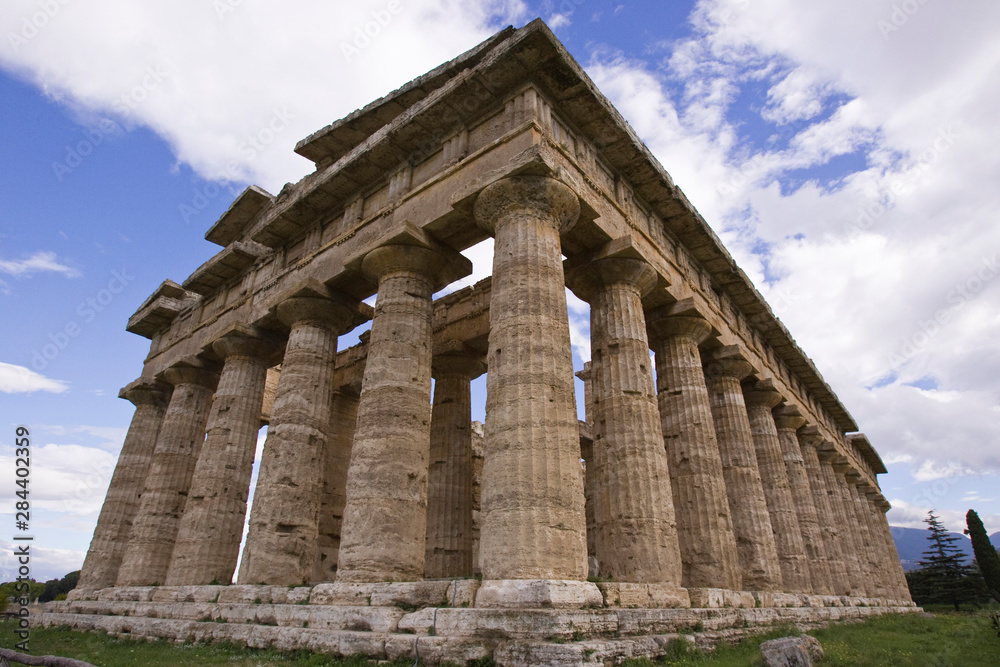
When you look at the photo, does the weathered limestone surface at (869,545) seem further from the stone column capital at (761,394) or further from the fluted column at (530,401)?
the fluted column at (530,401)

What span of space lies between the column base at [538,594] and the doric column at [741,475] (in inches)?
367

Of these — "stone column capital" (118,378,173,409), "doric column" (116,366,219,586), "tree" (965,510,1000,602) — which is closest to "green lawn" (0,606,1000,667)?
"doric column" (116,366,219,586)

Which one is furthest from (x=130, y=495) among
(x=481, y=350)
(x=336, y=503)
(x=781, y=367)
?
(x=781, y=367)

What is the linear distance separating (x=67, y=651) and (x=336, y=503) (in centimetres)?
904

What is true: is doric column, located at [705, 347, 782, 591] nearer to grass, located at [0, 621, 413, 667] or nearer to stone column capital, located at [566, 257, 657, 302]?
stone column capital, located at [566, 257, 657, 302]

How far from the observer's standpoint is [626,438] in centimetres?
1109

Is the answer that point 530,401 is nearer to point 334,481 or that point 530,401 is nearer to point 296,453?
point 296,453

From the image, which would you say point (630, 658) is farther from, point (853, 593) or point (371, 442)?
point (853, 593)

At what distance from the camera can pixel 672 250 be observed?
15812 mm

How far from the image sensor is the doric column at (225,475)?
13.8 meters

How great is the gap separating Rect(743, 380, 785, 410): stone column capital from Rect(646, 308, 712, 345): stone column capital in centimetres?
Answer: 523

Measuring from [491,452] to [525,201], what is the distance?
4.72 metres

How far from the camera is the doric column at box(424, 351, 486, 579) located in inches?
599

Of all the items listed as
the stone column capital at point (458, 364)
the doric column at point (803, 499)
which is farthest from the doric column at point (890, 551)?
the stone column capital at point (458, 364)
